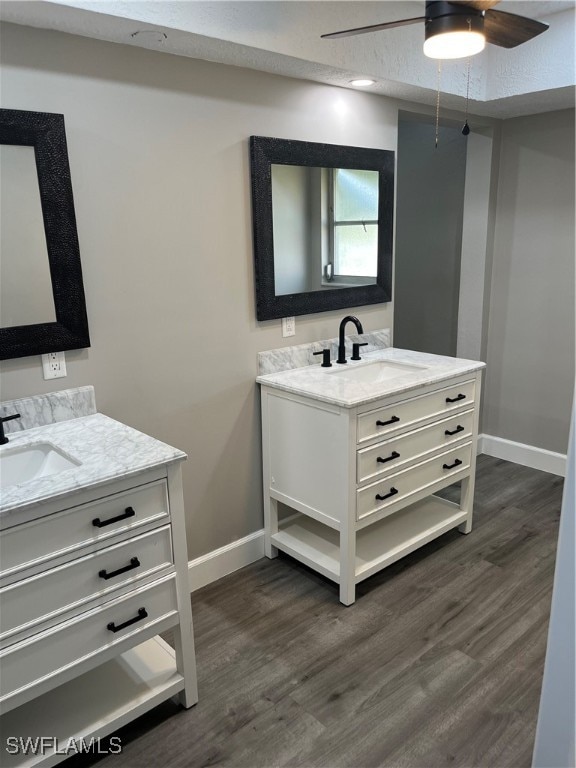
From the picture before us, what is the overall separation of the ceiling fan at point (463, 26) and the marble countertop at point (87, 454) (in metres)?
1.42

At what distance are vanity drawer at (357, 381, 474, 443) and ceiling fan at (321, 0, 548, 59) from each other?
4.22ft

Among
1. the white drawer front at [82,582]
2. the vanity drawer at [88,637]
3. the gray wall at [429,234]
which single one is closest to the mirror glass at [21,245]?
the white drawer front at [82,582]

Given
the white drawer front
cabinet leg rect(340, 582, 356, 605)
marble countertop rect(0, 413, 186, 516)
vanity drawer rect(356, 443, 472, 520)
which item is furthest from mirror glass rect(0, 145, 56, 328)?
cabinet leg rect(340, 582, 356, 605)

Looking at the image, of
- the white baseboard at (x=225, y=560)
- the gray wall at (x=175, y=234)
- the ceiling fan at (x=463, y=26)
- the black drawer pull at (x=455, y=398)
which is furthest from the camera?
the black drawer pull at (x=455, y=398)

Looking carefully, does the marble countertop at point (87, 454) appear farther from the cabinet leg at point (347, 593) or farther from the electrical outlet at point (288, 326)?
the cabinet leg at point (347, 593)

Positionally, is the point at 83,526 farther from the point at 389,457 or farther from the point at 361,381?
the point at 361,381

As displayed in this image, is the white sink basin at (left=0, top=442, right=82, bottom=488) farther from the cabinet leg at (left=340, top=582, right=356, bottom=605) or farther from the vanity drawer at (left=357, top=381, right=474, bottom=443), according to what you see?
the cabinet leg at (left=340, top=582, right=356, bottom=605)

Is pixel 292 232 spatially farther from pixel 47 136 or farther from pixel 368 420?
pixel 47 136

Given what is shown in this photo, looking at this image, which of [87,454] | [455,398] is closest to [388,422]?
[455,398]

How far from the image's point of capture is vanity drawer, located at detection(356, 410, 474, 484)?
7.70 ft

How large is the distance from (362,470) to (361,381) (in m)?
0.53

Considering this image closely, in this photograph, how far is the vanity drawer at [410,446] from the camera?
235cm

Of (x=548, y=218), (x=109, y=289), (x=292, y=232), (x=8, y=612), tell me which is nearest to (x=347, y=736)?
(x=8, y=612)

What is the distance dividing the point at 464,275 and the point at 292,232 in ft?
5.61
